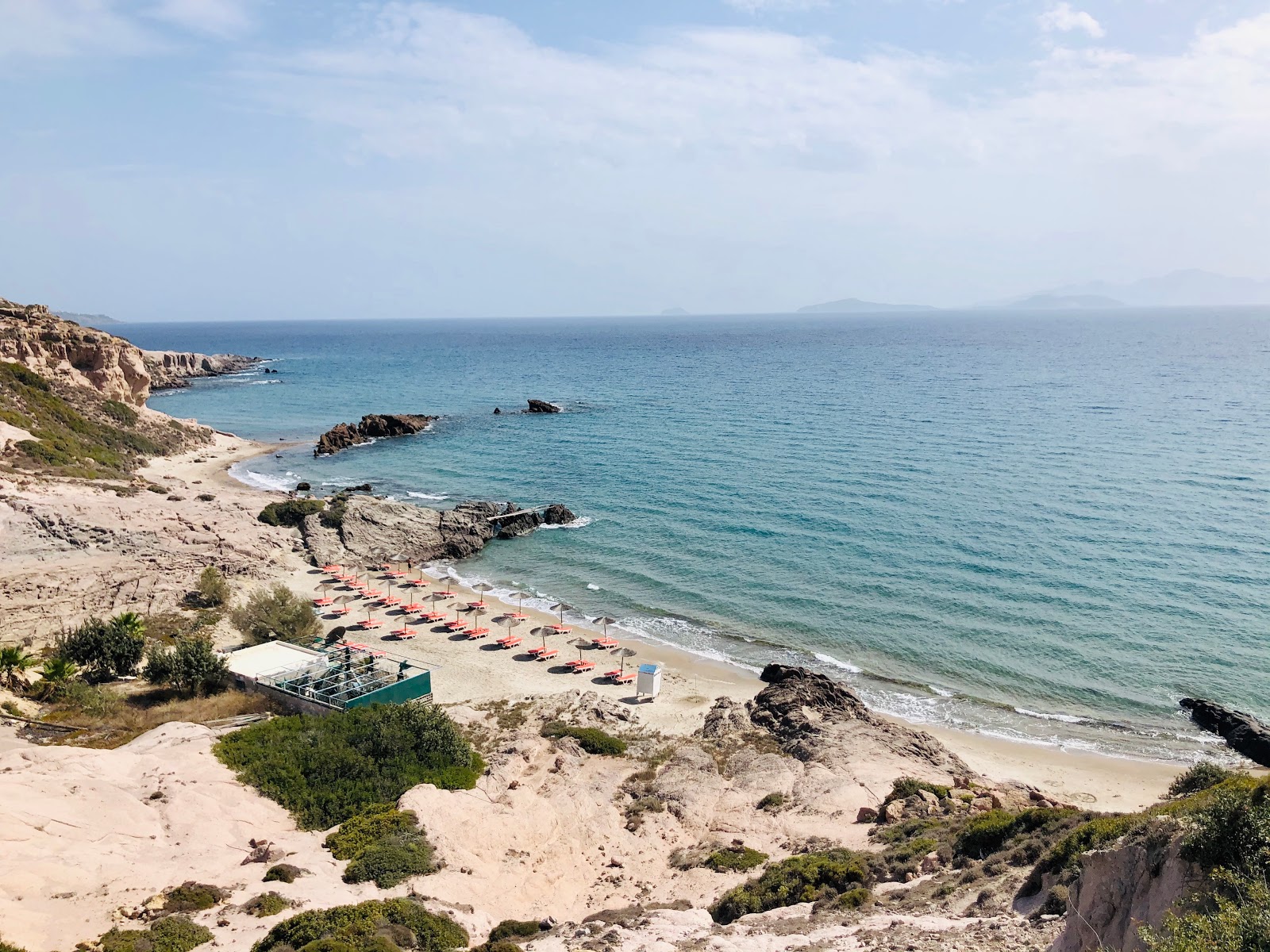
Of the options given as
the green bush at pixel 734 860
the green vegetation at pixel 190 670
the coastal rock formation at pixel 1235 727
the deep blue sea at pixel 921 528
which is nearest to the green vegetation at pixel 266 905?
the green bush at pixel 734 860

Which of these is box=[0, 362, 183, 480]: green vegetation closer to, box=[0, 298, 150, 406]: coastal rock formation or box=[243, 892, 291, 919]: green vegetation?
Answer: box=[0, 298, 150, 406]: coastal rock formation

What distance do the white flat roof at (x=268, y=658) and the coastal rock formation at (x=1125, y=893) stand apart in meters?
25.3

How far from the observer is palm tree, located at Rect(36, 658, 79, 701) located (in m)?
25.7

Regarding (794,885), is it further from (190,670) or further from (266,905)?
(190,670)

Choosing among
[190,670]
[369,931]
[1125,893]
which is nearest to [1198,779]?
[1125,893]

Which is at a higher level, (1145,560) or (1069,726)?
(1145,560)

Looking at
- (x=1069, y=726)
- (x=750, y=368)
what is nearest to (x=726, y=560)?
(x=1069, y=726)

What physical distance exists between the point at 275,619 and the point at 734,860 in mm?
22457

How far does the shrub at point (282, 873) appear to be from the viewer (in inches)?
651

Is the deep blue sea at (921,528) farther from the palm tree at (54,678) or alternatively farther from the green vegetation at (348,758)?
the palm tree at (54,678)

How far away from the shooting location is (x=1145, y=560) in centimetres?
4078

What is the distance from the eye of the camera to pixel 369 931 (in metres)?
14.1

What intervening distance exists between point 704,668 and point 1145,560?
25.1 m

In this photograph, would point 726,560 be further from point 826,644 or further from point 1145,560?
point 1145,560
